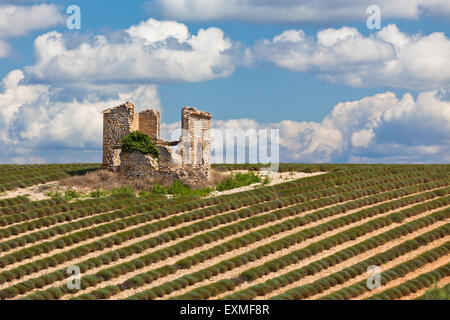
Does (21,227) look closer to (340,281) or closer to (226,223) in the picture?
(226,223)

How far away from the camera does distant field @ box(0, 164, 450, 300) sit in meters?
19.3

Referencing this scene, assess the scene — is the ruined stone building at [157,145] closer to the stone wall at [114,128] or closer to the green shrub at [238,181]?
the stone wall at [114,128]

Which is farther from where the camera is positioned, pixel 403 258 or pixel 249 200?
pixel 249 200

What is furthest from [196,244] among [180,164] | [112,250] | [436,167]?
[436,167]

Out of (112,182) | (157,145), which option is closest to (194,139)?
(157,145)

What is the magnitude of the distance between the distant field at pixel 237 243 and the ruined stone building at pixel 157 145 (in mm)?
3079

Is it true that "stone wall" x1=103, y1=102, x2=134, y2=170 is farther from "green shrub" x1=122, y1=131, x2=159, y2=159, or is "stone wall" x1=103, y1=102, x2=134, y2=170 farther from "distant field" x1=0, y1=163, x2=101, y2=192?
"distant field" x1=0, y1=163, x2=101, y2=192

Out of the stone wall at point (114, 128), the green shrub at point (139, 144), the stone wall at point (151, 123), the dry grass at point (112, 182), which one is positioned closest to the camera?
the dry grass at point (112, 182)

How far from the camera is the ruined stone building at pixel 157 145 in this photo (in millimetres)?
33594

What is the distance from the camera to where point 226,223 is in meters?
26.8

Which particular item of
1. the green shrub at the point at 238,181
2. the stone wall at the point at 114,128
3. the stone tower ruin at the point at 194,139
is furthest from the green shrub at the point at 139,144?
the green shrub at the point at 238,181
